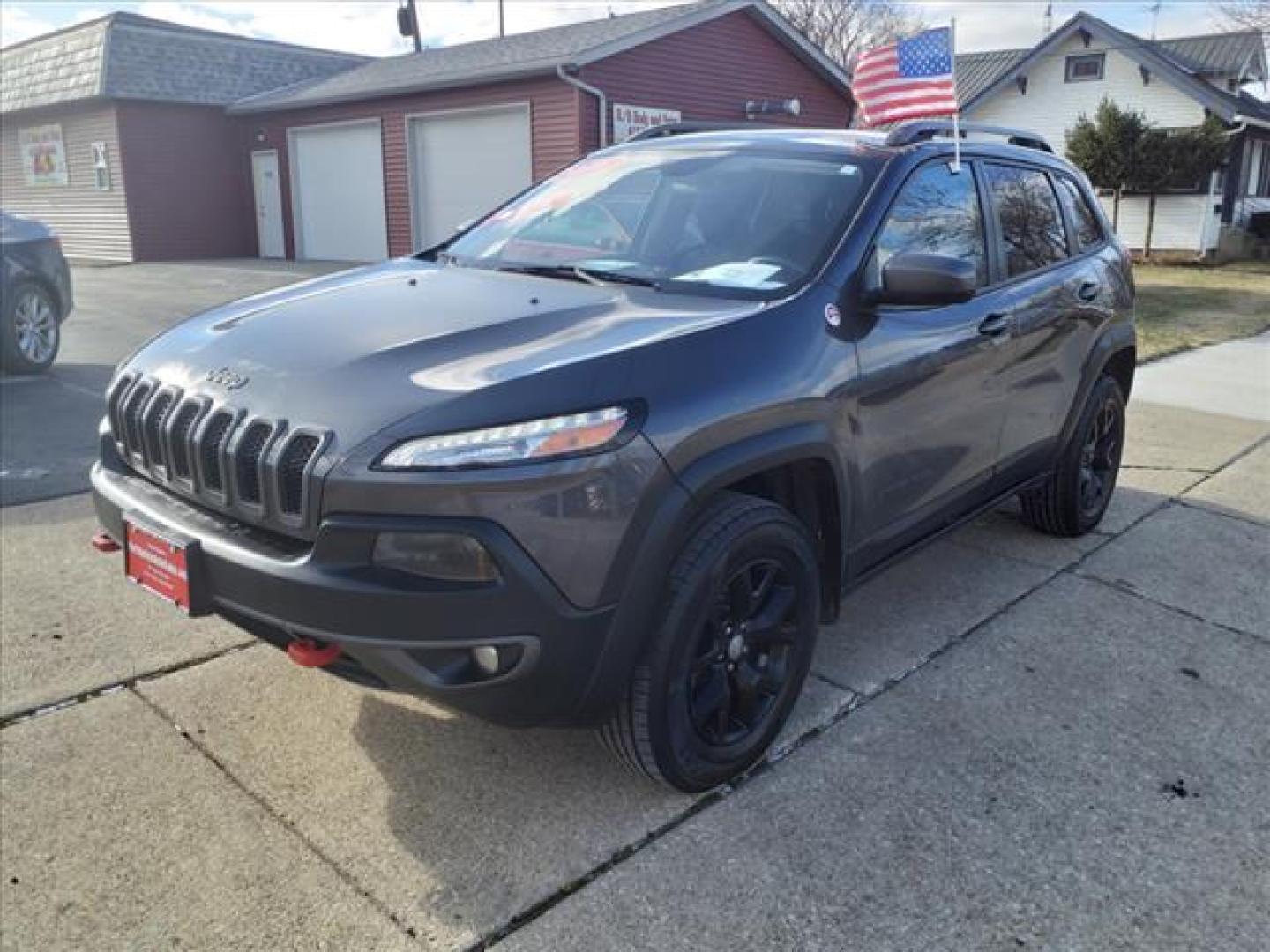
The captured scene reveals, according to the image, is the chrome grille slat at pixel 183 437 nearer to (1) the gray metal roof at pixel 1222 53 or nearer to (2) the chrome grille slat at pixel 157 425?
(2) the chrome grille slat at pixel 157 425

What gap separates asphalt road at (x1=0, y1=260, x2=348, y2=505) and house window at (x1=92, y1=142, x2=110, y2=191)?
2.93m

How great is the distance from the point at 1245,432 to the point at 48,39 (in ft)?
85.1

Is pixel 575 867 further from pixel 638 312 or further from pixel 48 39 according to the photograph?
pixel 48 39

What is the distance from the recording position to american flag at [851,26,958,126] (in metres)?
5.69

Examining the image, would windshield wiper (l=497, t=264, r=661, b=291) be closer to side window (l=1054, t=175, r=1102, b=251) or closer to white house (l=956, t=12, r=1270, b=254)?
side window (l=1054, t=175, r=1102, b=251)

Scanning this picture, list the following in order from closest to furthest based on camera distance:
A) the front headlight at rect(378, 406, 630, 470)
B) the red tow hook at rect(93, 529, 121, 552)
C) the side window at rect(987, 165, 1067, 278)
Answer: the front headlight at rect(378, 406, 630, 470)
the red tow hook at rect(93, 529, 121, 552)
the side window at rect(987, 165, 1067, 278)

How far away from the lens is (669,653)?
2.54 m

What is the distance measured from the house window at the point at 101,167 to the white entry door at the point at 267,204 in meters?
2.81

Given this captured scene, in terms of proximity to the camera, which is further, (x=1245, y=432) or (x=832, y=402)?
(x=1245, y=432)

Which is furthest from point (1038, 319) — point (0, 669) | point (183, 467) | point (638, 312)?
point (0, 669)

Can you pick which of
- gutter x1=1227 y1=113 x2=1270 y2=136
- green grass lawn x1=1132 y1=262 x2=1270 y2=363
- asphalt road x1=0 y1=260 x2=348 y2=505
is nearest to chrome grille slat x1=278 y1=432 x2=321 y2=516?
asphalt road x1=0 y1=260 x2=348 y2=505

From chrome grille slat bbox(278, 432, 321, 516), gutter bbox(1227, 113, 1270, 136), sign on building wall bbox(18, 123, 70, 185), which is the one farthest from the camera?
gutter bbox(1227, 113, 1270, 136)

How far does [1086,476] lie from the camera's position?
4.95 m

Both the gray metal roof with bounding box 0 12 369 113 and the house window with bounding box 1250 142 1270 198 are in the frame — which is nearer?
the gray metal roof with bounding box 0 12 369 113
